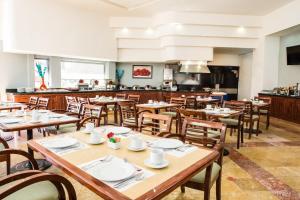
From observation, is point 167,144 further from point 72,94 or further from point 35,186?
point 72,94

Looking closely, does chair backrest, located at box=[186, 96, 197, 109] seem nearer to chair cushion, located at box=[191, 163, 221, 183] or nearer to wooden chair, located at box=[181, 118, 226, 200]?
wooden chair, located at box=[181, 118, 226, 200]

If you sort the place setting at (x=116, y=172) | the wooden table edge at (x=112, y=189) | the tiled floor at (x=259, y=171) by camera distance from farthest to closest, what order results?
the tiled floor at (x=259, y=171) < the place setting at (x=116, y=172) < the wooden table edge at (x=112, y=189)

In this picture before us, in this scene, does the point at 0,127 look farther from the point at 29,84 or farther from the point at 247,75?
the point at 247,75

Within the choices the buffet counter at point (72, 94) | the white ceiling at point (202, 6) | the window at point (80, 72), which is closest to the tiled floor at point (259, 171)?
the buffet counter at point (72, 94)

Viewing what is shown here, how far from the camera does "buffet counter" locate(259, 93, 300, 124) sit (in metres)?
6.52

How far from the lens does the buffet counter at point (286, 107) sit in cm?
652

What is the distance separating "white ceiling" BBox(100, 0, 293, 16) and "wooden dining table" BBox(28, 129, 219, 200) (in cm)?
588

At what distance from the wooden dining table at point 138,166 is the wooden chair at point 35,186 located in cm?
9

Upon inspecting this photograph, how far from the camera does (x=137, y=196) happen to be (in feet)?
3.27

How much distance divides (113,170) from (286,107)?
731 centimetres

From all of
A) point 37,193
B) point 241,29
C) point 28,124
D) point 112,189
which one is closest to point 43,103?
point 28,124

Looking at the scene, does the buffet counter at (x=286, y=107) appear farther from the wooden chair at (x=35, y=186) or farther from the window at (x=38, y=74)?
the window at (x=38, y=74)

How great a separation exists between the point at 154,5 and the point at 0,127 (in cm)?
586

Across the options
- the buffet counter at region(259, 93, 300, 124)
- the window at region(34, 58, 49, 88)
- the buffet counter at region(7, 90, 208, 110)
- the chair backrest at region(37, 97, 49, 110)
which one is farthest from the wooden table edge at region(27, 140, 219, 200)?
the buffet counter at region(259, 93, 300, 124)
